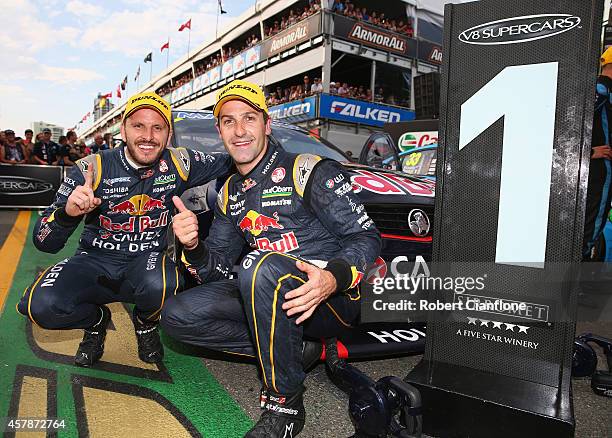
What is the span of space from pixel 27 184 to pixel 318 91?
1303 cm

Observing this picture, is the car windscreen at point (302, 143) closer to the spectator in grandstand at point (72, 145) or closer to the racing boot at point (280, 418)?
the racing boot at point (280, 418)

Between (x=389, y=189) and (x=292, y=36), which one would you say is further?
(x=292, y=36)

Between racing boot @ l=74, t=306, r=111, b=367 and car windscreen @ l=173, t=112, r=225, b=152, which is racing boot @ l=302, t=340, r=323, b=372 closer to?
racing boot @ l=74, t=306, r=111, b=367

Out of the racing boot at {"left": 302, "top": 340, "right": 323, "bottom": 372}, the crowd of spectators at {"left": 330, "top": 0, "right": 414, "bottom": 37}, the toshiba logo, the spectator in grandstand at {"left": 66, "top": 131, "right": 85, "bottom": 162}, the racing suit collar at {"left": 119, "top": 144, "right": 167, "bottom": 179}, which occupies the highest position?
the crowd of spectators at {"left": 330, "top": 0, "right": 414, "bottom": 37}

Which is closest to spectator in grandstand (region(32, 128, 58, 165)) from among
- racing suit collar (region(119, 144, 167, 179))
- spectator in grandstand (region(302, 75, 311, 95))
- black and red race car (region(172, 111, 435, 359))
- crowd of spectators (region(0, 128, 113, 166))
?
crowd of spectators (region(0, 128, 113, 166))

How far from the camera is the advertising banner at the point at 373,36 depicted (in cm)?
1947

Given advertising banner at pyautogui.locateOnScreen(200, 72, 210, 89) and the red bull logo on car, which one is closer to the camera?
the red bull logo on car

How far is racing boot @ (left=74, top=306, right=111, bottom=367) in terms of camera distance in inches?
87.0

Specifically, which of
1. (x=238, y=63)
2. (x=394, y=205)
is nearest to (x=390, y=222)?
(x=394, y=205)

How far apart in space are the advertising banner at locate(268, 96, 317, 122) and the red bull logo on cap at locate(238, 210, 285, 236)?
57.5 feet

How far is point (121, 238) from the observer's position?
2.42 metres

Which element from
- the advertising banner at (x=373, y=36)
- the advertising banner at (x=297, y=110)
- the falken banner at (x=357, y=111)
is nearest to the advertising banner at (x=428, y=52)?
the advertising banner at (x=373, y=36)

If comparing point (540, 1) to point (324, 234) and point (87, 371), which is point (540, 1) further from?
point (87, 371)

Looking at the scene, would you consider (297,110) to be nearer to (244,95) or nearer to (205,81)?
(205,81)
